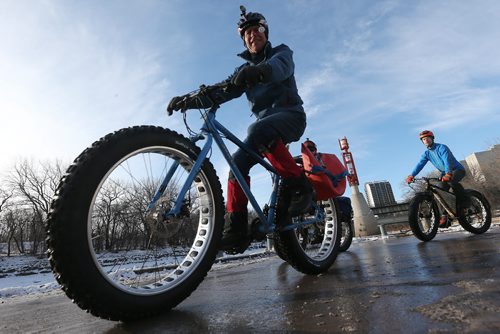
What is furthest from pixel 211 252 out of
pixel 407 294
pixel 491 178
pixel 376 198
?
pixel 376 198

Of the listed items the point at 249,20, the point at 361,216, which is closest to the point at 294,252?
the point at 249,20

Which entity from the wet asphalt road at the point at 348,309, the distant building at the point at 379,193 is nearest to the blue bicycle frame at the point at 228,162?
the wet asphalt road at the point at 348,309

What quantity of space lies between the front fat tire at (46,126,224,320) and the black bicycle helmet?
1.62 metres

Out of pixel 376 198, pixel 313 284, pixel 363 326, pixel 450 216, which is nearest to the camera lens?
pixel 363 326

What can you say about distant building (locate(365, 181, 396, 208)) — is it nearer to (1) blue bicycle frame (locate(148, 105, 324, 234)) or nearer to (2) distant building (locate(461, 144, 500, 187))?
(2) distant building (locate(461, 144, 500, 187))

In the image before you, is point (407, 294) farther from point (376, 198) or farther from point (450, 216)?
point (376, 198)

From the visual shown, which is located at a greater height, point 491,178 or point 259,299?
point 491,178

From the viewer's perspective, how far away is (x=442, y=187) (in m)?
7.02

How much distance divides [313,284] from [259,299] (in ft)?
1.87

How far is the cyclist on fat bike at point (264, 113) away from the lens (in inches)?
101

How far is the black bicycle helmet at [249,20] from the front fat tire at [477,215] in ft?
19.5

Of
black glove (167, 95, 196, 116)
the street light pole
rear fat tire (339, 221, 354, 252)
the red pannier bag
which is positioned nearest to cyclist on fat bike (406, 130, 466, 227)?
rear fat tire (339, 221, 354, 252)

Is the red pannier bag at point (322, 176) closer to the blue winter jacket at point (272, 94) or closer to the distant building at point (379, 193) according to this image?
the blue winter jacket at point (272, 94)

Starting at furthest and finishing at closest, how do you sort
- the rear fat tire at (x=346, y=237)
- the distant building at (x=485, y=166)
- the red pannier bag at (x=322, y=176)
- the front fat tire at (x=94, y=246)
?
the distant building at (x=485, y=166) < the rear fat tire at (x=346, y=237) < the red pannier bag at (x=322, y=176) < the front fat tire at (x=94, y=246)
